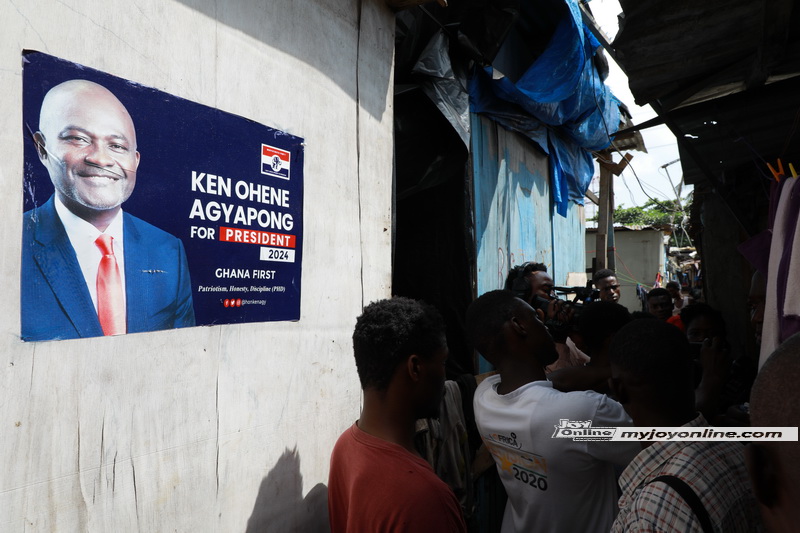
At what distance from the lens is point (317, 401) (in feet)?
6.81

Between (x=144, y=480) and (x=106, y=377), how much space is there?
0.34m

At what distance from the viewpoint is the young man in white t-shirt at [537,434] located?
1.68m

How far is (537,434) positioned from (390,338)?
64 centimetres

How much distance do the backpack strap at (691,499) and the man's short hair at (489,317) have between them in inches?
35.2

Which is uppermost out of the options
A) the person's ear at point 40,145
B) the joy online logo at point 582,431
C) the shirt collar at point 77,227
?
the person's ear at point 40,145

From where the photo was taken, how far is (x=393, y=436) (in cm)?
154

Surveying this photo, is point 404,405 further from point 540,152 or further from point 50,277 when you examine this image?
point 540,152

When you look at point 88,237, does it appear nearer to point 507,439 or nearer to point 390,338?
point 390,338

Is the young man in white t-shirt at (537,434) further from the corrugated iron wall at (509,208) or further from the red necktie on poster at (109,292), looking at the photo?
the corrugated iron wall at (509,208)

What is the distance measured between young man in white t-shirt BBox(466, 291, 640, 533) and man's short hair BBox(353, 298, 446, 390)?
409 millimetres

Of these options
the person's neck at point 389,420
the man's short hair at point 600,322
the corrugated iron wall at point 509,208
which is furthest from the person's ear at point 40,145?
the corrugated iron wall at point 509,208

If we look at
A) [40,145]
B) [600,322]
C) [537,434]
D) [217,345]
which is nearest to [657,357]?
[537,434]

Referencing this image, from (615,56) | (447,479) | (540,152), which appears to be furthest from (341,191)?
(540,152)

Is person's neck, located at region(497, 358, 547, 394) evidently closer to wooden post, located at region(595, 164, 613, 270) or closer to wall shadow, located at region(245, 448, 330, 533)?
wall shadow, located at region(245, 448, 330, 533)
